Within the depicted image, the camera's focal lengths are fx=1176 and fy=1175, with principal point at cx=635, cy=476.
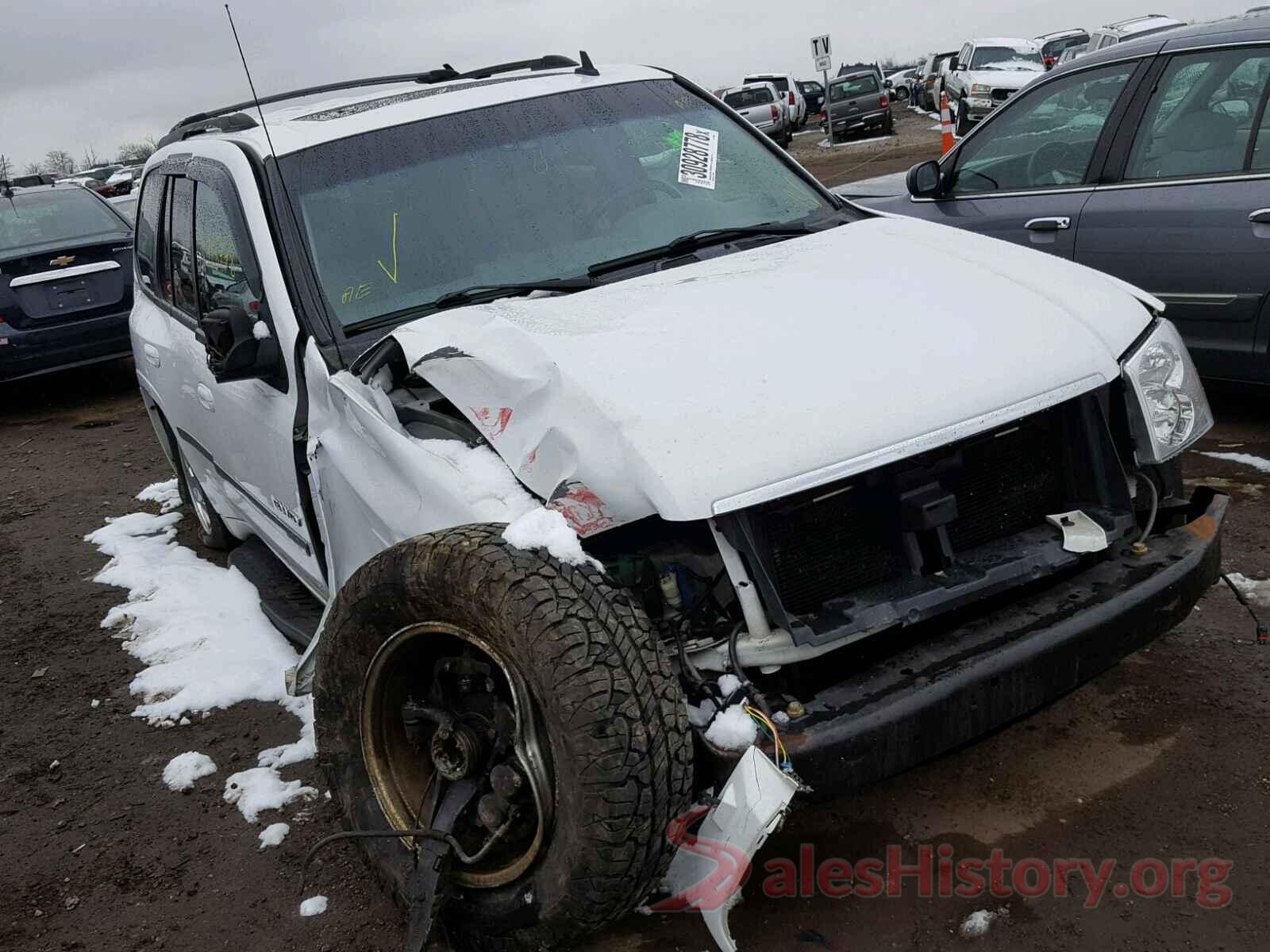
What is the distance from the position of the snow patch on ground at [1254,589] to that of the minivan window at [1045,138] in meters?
2.21

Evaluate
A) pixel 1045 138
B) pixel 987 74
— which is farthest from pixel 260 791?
pixel 987 74

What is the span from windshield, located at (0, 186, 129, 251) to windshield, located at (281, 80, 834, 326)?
6779 mm

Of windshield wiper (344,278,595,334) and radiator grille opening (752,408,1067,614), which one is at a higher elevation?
windshield wiper (344,278,595,334)

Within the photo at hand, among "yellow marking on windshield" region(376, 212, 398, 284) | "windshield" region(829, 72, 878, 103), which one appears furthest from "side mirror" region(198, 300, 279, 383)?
"windshield" region(829, 72, 878, 103)

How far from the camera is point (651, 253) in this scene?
344 centimetres

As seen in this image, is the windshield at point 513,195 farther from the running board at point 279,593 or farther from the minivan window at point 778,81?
the minivan window at point 778,81

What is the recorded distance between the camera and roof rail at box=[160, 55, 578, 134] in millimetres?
4426

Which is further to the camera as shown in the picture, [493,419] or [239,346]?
[239,346]

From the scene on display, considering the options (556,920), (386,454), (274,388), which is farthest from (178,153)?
(556,920)

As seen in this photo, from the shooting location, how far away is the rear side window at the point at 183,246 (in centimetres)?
421

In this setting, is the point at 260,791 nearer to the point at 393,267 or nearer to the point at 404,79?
the point at 393,267

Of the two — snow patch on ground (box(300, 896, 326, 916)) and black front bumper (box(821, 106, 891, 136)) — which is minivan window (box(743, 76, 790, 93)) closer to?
black front bumper (box(821, 106, 891, 136))

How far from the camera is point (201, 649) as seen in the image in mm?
4457

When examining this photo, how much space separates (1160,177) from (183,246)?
13.1 ft
